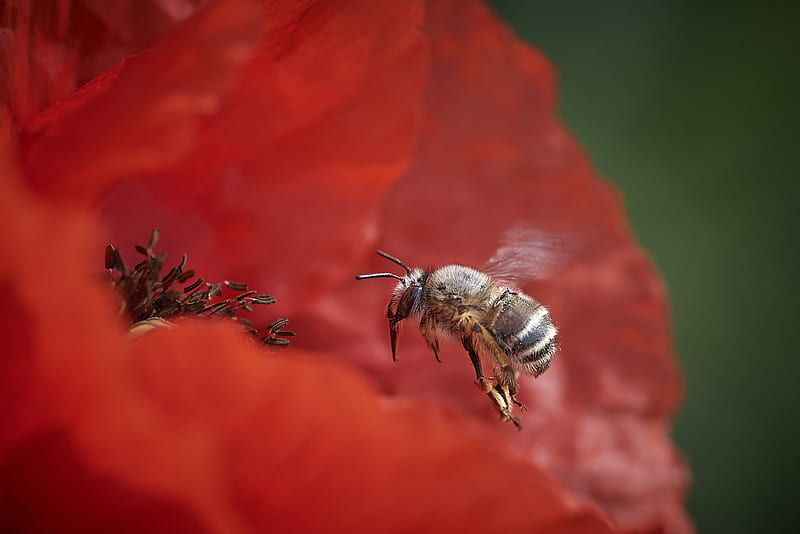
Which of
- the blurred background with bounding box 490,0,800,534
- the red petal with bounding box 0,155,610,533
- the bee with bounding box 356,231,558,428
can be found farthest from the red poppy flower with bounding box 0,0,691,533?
the blurred background with bounding box 490,0,800,534

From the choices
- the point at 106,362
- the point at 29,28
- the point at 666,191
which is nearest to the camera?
the point at 106,362

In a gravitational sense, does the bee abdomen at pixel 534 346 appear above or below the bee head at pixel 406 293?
below

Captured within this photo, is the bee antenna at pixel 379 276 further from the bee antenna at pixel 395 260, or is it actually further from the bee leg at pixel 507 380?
the bee leg at pixel 507 380

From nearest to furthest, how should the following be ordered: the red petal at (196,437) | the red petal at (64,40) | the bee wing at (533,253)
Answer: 1. the red petal at (196,437)
2. the red petal at (64,40)
3. the bee wing at (533,253)

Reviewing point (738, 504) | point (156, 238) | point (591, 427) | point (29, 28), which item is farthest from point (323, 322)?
point (738, 504)

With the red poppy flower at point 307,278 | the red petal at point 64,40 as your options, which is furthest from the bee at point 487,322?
the red petal at point 64,40

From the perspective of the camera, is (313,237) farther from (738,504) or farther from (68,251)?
(738,504)
